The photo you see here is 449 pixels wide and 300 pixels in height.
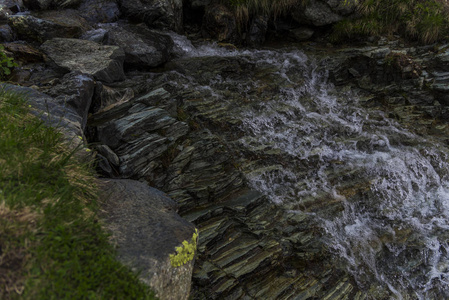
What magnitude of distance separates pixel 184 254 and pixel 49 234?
1.51 metres

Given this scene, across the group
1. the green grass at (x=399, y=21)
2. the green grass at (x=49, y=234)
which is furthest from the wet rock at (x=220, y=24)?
the green grass at (x=49, y=234)

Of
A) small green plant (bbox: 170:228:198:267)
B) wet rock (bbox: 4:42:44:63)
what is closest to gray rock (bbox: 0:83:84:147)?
small green plant (bbox: 170:228:198:267)

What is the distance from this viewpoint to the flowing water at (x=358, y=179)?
644 centimetres

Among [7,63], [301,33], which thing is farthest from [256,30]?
[7,63]

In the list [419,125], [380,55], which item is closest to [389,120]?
[419,125]

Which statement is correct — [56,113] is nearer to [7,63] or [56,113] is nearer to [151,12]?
[7,63]

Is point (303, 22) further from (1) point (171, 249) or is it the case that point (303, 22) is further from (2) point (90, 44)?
(1) point (171, 249)

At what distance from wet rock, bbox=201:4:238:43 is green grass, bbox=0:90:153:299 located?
971cm

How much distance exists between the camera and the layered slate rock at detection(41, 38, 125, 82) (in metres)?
7.96

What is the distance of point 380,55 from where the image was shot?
427 inches

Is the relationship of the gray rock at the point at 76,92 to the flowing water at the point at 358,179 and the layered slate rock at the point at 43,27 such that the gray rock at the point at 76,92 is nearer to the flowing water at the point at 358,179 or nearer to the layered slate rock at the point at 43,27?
the layered slate rock at the point at 43,27

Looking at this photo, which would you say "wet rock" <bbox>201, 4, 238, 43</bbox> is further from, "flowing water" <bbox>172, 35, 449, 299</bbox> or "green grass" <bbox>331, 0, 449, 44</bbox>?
"green grass" <bbox>331, 0, 449, 44</bbox>

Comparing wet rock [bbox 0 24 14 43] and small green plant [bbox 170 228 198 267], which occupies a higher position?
wet rock [bbox 0 24 14 43]

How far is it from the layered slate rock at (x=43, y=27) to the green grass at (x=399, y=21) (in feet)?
32.4
